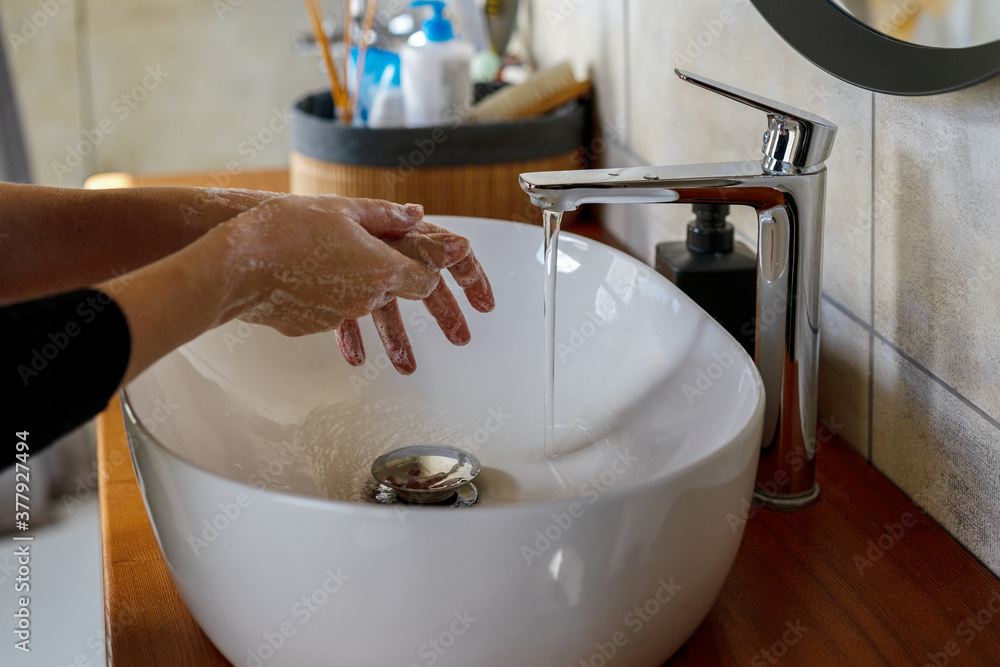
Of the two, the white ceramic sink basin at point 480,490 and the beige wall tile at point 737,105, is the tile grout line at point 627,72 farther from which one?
the white ceramic sink basin at point 480,490

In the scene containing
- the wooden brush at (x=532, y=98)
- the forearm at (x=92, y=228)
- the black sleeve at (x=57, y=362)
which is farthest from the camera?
the wooden brush at (x=532, y=98)

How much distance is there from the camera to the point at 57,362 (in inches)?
16.0

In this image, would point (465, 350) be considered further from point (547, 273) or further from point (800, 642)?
point (800, 642)

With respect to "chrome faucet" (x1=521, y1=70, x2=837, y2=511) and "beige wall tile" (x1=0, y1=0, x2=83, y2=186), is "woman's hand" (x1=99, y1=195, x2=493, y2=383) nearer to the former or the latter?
"chrome faucet" (x1=521, y1=70, x2=837, y2=511)

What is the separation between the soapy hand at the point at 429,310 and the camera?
2.17ft

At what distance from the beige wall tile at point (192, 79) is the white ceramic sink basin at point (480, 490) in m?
2.03

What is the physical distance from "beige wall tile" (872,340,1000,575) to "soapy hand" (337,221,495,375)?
0.98ft

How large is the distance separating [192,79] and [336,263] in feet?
7.39

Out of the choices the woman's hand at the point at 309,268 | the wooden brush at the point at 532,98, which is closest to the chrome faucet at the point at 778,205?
the woman's hand at the point at 309,268

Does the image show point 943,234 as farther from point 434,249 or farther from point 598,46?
point 598,46

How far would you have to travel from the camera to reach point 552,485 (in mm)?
645

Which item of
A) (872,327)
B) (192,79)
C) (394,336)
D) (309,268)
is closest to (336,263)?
(309,268)

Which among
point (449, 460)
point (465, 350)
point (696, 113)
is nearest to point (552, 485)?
point (449, 460)

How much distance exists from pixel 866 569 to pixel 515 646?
0.89ft
